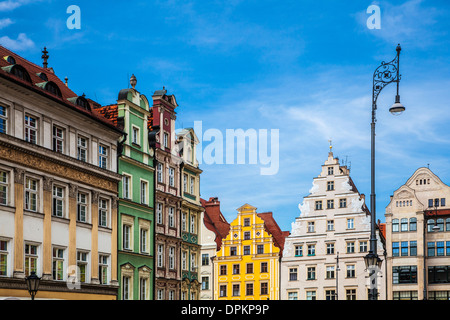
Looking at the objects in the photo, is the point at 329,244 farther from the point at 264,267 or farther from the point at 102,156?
the point at 102,156

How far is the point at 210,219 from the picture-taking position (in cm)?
6612

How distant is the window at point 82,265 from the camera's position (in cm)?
3262

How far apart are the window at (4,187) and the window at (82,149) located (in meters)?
5.49

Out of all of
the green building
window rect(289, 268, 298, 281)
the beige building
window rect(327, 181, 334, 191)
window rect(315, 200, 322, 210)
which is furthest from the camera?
window rect(315, 200, 322, 210)

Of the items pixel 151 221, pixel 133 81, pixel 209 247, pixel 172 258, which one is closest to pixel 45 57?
pixel 133 81

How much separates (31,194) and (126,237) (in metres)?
8.58

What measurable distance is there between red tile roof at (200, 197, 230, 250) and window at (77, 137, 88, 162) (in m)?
31.0

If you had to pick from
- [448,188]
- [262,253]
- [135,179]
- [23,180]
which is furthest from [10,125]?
[448,188]

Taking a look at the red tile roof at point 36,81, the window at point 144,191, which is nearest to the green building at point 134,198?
the window at point 144,191

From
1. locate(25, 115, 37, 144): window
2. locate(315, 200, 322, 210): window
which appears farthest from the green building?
locate(315, 200, 322, 210): window

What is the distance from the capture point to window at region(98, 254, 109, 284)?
34.5 meters

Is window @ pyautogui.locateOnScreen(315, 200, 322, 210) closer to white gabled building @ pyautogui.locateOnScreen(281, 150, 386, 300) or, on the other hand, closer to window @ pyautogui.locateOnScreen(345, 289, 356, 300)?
white gabled building @ pyautogui.locateOnScreen(281, 150, 386, 300)

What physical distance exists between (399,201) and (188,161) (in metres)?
22.6

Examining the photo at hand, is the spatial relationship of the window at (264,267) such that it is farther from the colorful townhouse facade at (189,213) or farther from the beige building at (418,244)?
the colorful townhouse facade at (189,213)
